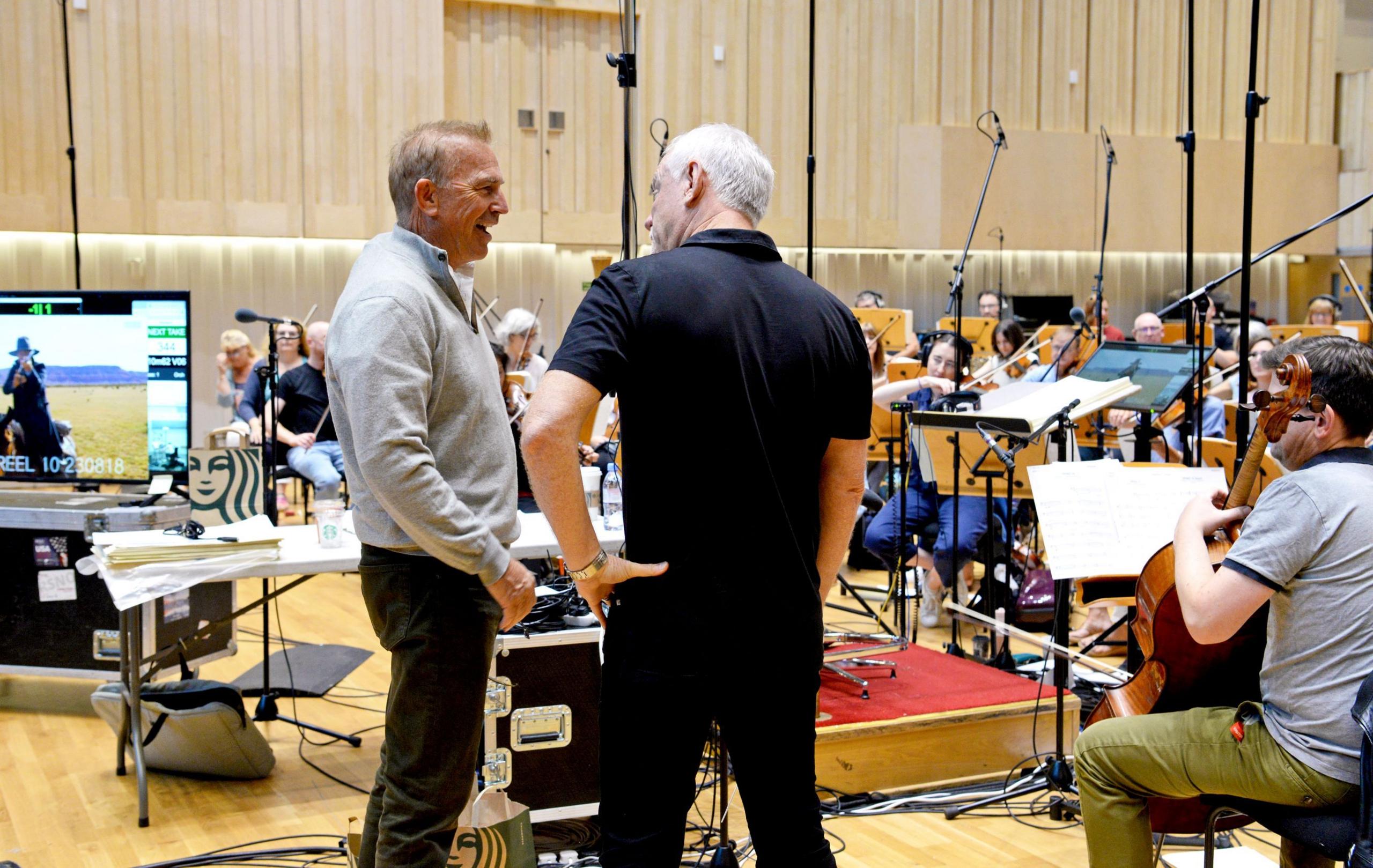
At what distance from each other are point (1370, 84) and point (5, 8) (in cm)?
1385

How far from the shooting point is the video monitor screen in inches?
150

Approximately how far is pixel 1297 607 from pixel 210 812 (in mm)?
2623

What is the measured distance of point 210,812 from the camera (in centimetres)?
321

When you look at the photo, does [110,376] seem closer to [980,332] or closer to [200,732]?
[200,732]

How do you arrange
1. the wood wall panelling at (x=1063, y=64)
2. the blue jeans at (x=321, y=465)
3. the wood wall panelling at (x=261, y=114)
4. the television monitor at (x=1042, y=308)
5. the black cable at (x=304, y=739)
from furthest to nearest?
the television monitor at (x=1042, y=308)
the wood wall panelling at (x=1063, y=64)
the wood wall panelling at (x=261, y=114)
the blue jeans at (x=321, y=465)
the black cable at (x=304, y=739)

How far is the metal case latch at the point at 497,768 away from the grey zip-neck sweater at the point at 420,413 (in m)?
0.91

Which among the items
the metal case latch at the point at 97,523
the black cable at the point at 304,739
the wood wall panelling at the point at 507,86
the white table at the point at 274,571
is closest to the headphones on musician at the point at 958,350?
the white table at the point at 274,571

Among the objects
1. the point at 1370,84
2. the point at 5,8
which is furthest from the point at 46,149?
the point at 1370,84

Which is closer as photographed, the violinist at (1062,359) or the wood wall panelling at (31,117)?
the violinist at (1062,359)

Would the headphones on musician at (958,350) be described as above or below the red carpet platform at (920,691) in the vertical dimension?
above

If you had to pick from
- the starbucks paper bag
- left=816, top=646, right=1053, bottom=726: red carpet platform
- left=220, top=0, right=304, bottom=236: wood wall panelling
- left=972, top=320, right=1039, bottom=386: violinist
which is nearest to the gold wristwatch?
the starbucks paper bag

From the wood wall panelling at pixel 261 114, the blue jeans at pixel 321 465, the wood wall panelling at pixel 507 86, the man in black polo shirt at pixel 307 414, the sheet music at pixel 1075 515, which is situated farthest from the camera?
the wood wall panelling at pixel 507 86

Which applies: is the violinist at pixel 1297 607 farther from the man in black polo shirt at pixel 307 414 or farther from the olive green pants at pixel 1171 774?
the man in black polo shirt at pixel 307 414

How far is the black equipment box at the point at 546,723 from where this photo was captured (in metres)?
2.89
